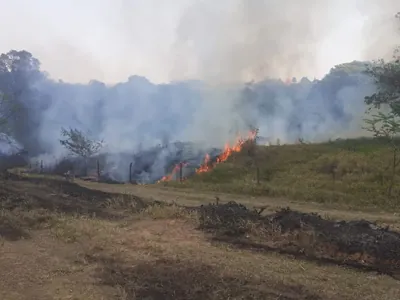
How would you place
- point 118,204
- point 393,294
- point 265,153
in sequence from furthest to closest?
1. point 265,153
2. point 118,204
3. point 393,294

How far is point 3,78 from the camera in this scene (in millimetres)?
51406

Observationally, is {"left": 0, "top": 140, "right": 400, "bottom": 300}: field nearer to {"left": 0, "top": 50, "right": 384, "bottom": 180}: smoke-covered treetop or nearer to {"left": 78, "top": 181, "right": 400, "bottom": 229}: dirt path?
{"left": 78, "top": 181, "right": 400, "bottom": 229}: dirt path

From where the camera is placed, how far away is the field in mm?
8922

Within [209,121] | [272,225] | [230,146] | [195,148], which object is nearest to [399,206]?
[272,225]

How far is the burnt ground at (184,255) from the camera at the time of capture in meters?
8.85

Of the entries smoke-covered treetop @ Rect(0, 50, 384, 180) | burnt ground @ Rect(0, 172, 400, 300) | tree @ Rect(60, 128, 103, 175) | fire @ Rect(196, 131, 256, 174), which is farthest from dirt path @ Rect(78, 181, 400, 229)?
smoke-covered treetop @ Rect(0, 50, 384, 180)

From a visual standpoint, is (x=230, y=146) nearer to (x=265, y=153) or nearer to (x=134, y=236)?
(x=265, y=153)

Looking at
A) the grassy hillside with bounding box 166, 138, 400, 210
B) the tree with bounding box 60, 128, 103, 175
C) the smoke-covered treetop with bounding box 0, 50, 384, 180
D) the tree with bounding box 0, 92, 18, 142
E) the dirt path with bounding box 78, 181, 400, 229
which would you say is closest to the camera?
the dirt path with bounding box 78, 181, 400, 229

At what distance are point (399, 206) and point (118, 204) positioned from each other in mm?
11972

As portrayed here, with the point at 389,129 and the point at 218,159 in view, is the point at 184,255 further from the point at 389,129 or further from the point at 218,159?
the point at 218,159

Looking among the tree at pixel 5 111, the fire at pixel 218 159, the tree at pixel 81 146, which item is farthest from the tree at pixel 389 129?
the tree at pixel 5 111

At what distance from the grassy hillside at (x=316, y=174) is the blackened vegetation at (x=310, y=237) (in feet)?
26.9

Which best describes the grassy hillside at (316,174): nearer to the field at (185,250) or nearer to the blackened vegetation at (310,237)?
the field at (185,250)

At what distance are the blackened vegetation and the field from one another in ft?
0.09
